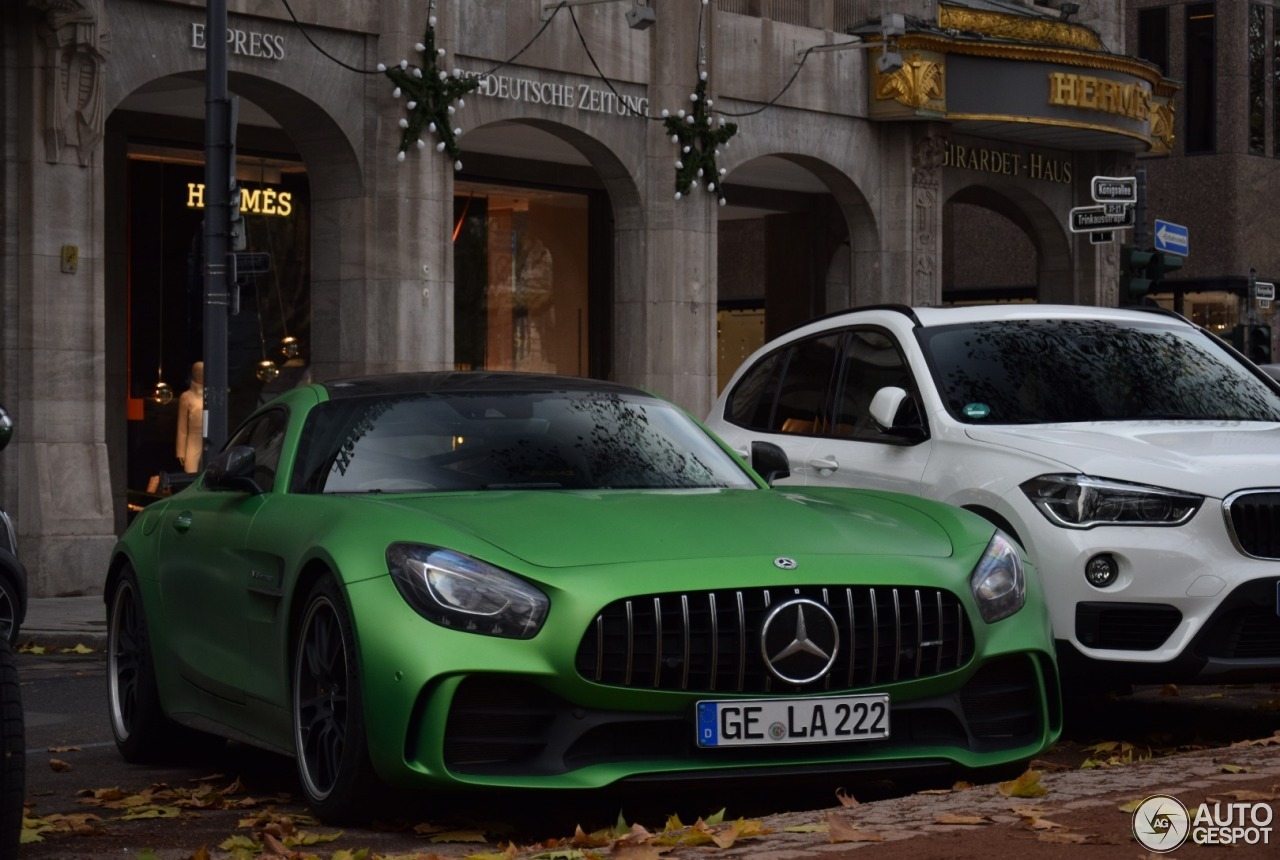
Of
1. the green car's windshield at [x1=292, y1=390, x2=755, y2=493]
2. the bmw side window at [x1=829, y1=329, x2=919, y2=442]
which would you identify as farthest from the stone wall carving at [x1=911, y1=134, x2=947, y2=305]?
the green car's windshield at [x1=292, y1=390, x2=755, y2=493]

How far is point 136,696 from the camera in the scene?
8.06 meters

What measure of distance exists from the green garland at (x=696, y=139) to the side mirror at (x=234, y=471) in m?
19.8

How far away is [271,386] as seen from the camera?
87.7 ft

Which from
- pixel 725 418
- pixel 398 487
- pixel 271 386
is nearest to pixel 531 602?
pixel 398 487

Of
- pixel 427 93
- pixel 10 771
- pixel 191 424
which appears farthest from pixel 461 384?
pixel 191 424

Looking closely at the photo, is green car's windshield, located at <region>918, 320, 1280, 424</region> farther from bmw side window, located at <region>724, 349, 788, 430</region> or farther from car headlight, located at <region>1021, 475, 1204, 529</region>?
bmw side window, located at <region>724, 349, 788, 430</region>

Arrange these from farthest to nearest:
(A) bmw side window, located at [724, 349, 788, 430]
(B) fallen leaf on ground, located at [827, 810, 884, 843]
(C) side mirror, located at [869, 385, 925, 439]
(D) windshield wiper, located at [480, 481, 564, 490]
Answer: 1. (A) bmw side window, located at [724, 349, 788, 430]
2. (C) side mirror, located at [869, 385, 925, 439]
3. (D) windshield wiper, located at [480, 481, 564, 490]
4. (B) fallen leaf on ground, located at [827, 810, 884, 843]

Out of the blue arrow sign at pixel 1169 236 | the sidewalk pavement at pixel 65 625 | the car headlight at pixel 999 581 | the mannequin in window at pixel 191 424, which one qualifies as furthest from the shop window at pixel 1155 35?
the car headlight at pixel 999 581

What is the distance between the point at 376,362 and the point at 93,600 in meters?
5.80

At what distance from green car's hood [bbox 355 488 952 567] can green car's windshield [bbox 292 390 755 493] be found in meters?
0.28

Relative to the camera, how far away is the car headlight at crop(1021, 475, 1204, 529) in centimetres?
810

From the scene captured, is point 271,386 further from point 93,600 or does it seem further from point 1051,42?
point 1051,42

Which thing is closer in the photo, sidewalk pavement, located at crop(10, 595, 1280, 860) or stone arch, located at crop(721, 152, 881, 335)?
sidewalk pavement, located at crop(10, 595, 1280, 860)

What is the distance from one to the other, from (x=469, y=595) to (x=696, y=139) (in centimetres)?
2145
